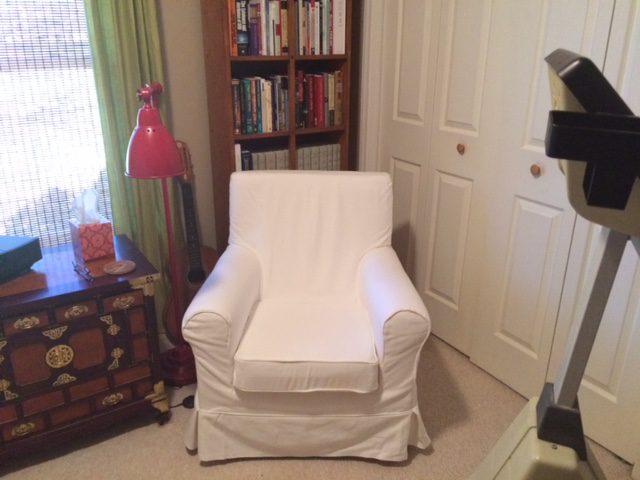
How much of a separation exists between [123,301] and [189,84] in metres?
1.09

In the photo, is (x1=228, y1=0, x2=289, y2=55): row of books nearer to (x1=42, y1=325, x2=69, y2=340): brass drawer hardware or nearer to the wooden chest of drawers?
the wooden chest of drawers

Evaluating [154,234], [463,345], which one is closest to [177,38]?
[154,234]

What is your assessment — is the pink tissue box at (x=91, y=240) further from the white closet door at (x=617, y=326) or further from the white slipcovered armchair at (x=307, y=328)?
the white closet door at (x=617, y=326)

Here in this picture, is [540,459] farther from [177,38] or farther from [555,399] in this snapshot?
[177,38]

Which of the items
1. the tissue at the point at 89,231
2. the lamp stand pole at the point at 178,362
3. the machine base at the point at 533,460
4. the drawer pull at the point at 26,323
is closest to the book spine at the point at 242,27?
the lamp stand pole at the point at 178,362

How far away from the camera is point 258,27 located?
7.25 feet

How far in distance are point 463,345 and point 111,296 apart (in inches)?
60.5

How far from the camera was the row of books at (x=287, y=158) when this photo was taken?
2371 mm

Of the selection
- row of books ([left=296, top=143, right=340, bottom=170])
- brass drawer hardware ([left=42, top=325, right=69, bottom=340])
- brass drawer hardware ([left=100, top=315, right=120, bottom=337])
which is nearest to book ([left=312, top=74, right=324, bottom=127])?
row of books ([left=296, top=143, right=340, bottom=170])

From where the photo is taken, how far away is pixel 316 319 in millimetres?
1832

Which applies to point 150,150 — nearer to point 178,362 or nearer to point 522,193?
point 178,362

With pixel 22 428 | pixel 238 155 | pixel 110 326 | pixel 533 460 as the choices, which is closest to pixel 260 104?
pixel 238 155

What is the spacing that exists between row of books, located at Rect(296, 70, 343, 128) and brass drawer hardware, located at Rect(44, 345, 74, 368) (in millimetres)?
1396

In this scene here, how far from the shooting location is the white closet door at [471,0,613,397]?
68.4 inches
